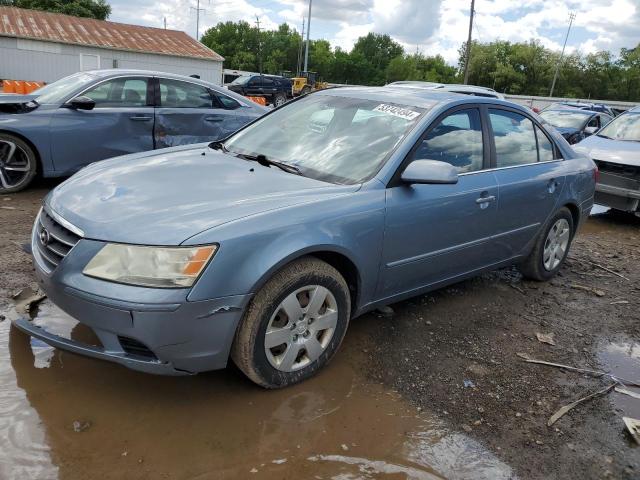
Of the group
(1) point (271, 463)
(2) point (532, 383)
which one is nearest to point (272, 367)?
(1) point (271, 463)

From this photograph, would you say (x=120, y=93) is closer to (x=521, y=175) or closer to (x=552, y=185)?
(x=521, y=175)

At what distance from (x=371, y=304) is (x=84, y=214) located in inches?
66.9

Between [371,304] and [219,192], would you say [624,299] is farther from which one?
[219,192]

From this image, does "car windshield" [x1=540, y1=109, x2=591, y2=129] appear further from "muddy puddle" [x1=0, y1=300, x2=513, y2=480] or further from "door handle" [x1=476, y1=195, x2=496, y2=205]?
"muddy puddle" [x1=0, y1=300, x2=513, y2=480]

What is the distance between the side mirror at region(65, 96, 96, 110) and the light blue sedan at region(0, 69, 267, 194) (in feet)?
0.03

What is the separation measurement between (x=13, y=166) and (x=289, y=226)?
4.76 meters

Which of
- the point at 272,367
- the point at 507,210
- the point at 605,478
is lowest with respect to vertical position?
the point at 605,478

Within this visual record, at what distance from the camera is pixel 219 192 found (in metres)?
2.83

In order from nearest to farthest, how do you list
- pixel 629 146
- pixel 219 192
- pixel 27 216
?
pixel 219 192, pixel 27 216, pixel 629 146

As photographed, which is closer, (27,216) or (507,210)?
(507,210)

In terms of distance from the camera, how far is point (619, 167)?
7.57 meters

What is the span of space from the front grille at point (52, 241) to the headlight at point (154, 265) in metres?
0.27

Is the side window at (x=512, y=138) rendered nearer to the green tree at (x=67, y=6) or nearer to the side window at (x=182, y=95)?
the side window at (x=182, y=95)

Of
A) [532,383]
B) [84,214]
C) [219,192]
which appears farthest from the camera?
[532,383]
